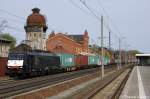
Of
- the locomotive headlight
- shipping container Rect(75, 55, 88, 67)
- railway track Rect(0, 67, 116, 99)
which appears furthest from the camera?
shipping container Rect(75, 55, 88, 67)

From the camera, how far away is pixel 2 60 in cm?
5078

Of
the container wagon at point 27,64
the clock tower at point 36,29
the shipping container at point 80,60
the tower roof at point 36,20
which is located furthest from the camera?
the tower roof at point 36,20

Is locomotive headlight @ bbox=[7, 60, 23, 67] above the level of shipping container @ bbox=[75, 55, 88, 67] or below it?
below

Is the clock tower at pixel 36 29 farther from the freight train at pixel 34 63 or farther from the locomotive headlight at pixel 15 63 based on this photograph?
the locomotive headlight at pixel 15 63

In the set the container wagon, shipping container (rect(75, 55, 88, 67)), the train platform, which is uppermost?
shipping container (rect(75, 55, 88, 67))

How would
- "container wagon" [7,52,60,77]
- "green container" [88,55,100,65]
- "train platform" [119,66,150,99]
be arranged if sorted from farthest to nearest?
"green container" [88,55,100,65]
"container wagon" [7,52,60,77]
"train platform" [119,66,150,99]

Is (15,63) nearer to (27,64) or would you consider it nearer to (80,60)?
(27,64)

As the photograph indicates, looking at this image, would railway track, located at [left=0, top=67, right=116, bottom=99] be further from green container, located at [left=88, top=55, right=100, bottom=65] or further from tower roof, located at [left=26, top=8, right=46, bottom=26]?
tower roof, located at [left=26, top=8, right=46, bottom=26]

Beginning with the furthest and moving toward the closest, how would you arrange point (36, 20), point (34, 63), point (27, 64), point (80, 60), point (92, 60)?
1. point (36, 20)
2. point (92, 60)
3. point (80, 60)
4. point (34, 63)
5. point (27, 64)

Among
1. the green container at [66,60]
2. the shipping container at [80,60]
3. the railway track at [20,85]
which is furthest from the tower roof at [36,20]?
the railway track at [20,85]

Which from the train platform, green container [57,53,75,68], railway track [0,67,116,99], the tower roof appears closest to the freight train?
green container [57,53,75,68]

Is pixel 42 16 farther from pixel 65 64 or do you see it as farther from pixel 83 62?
pixel 65 64

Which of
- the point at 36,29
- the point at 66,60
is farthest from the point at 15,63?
the point at 36,29

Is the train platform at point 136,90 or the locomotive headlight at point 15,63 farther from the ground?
the locomotive headlight at point 15,63
